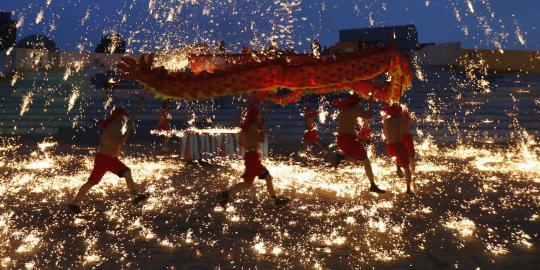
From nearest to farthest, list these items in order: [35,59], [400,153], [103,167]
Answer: [103,167]
[400,153]
[35,59]

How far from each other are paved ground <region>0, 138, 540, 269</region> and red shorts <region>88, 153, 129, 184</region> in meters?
0.46

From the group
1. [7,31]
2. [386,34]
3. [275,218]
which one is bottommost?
[275,218]

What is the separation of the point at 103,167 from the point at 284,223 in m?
2.65

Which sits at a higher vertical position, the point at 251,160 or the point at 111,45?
the point at 111,45

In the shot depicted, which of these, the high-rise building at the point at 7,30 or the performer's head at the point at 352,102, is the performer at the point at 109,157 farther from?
the high-rise building at the point at 7,30

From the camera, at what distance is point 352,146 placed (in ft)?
28.6

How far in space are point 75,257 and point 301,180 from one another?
5446mm

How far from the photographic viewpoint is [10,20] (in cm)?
4275

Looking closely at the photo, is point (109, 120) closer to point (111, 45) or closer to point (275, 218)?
point (275, 218)

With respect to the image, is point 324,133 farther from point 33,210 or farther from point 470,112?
point 33,210

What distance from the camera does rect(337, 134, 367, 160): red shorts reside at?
8688 mm

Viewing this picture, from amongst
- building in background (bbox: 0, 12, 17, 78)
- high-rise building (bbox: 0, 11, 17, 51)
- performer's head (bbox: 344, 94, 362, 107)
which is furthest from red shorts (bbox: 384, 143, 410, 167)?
high-rise building (bbox: 0, 11, 17, 51)

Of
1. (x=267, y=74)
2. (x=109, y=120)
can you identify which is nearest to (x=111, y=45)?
(x=267, y=74)

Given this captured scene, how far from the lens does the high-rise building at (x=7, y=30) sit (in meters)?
41.9
